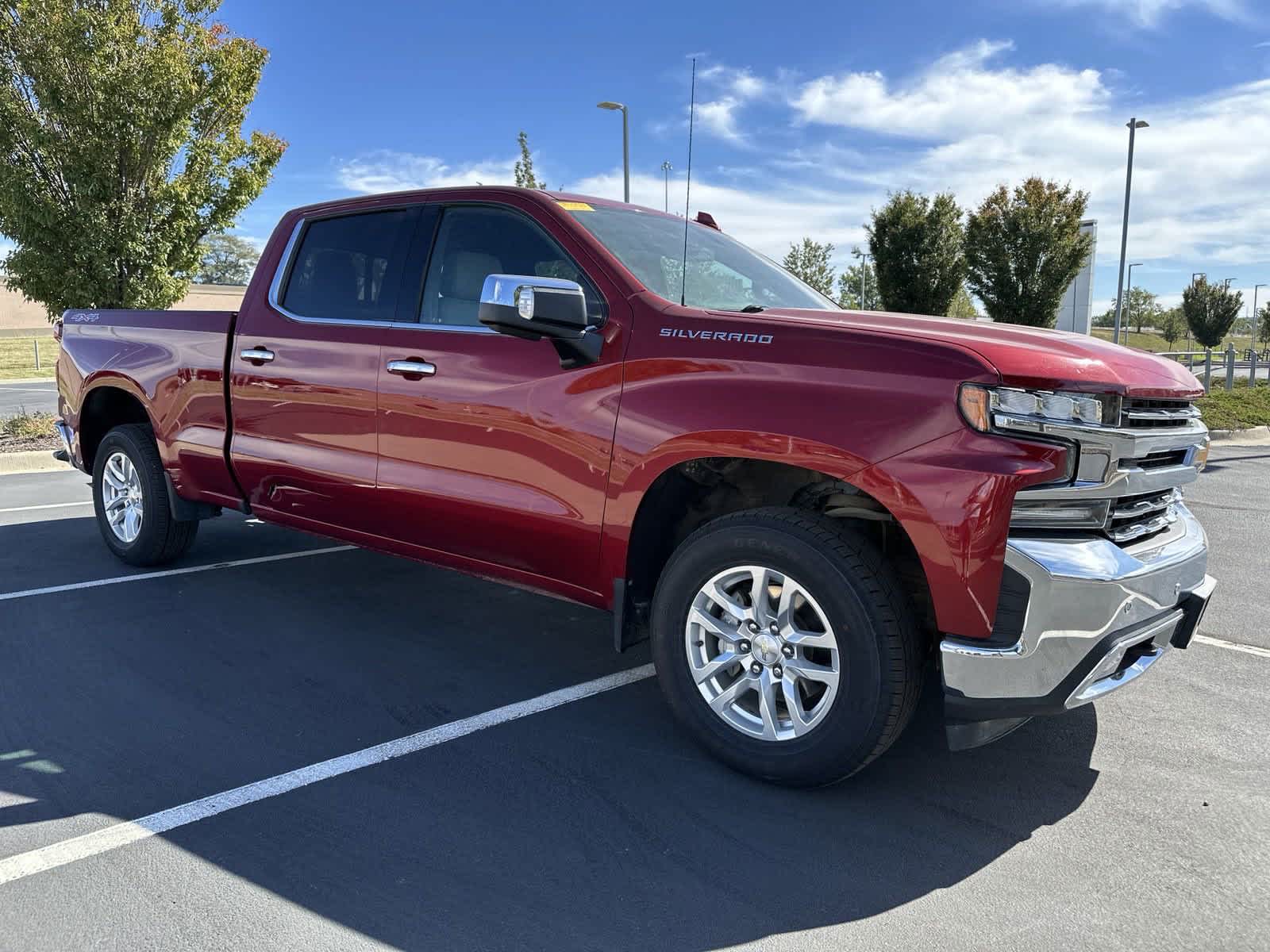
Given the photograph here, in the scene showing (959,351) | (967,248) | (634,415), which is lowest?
(634,415)

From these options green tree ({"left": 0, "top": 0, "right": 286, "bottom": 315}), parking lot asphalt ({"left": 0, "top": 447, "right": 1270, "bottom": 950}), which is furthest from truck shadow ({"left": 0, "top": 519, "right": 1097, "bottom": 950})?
green tree ({"left": 0, "top": 0, "right": 286, "bottom": 315})

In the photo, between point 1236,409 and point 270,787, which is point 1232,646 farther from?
point 1236,409

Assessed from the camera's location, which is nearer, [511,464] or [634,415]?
[634,415]

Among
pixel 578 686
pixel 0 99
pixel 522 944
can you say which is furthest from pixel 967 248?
pixel 522 944

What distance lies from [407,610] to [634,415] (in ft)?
7.33

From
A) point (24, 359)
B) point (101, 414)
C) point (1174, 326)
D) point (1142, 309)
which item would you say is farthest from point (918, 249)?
point (1142, 309)

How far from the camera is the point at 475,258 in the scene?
4000mm

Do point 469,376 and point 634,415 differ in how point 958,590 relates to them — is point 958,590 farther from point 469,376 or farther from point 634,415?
point 469,376

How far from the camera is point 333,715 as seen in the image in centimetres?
363

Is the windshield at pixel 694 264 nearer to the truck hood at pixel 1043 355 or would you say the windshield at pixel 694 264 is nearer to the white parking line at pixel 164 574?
the truck hood at pixel 1043 355

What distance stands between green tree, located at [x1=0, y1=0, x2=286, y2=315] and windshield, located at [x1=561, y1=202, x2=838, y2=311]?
8.05 meters

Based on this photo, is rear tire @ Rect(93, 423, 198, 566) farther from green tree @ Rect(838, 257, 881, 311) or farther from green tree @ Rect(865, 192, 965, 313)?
green tree @ Rect(838, 257, 881, 311)

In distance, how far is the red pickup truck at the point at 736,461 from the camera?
105 inches

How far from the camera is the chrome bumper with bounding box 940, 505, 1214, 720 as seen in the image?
2.59 metres
